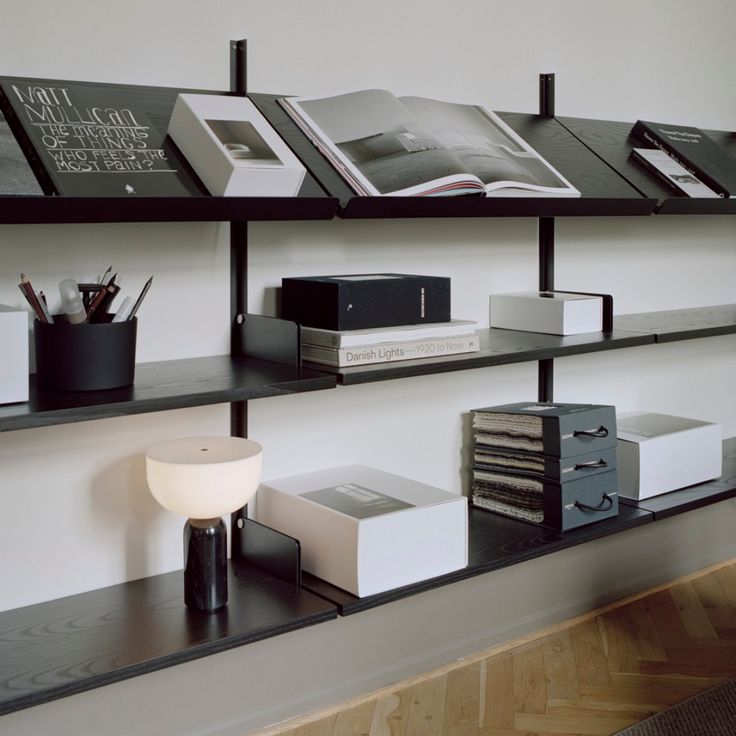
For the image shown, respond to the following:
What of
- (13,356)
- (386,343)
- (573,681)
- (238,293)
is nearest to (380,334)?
(386,343)

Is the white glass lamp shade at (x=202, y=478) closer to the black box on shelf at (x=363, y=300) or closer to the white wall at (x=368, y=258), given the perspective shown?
the white wall at (x=368, y=258)

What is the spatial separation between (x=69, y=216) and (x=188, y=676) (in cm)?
101

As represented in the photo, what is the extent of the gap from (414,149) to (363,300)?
0.29m

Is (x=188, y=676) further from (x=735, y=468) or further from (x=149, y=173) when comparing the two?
(x=735, y=468)

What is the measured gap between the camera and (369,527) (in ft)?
5.69

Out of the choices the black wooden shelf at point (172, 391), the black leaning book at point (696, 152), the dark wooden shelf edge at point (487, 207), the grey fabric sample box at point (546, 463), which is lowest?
the grey fabric sample box at point (546, 463)

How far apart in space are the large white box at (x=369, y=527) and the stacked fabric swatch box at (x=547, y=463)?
0.32m

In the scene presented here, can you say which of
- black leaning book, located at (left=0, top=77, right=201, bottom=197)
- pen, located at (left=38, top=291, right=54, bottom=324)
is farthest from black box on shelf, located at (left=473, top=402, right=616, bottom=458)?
pen, located at (left=38, top=291, right=54, bottom=324)

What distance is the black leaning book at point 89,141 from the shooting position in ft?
4.74

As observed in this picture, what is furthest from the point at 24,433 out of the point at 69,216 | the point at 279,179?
the point at 279,179

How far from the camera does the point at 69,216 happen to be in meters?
1.38

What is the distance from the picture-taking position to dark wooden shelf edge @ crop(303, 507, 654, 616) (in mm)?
1743

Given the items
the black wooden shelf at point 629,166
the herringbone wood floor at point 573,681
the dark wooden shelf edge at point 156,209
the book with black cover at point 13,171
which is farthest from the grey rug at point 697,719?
the book with black cover at point 13,171

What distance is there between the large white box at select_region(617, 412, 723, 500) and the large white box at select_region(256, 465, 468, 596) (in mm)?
626
